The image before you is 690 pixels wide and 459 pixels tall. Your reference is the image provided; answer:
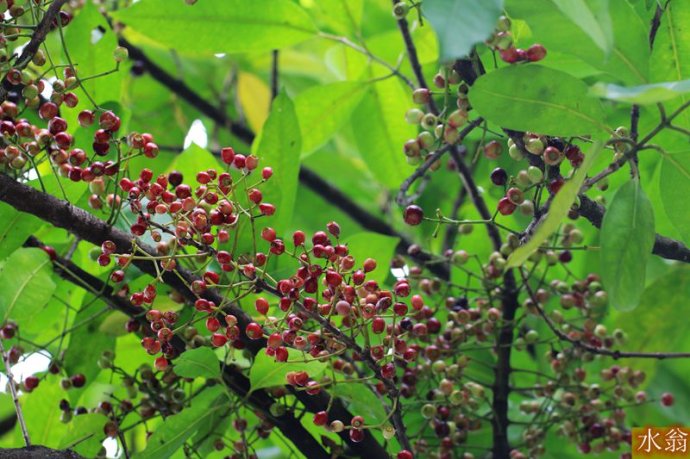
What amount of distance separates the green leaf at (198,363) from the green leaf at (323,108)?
619mm

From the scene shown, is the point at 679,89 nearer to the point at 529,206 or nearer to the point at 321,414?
the point at 529,206

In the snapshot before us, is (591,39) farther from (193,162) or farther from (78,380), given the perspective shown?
(78,380)

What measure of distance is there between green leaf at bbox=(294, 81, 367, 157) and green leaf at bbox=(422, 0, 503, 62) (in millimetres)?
863

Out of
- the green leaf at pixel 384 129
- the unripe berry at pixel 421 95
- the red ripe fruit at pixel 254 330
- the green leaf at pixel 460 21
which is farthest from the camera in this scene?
the green leaf at pixel 384 129

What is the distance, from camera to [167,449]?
114 centimetres

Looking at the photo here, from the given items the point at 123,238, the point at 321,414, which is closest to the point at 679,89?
the point at 321,414

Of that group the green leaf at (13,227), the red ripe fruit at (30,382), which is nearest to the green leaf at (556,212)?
the green leaf at (13,227)

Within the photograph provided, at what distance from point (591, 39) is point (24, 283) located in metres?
0.80

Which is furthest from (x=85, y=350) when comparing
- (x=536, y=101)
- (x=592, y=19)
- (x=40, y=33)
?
(x=592, y=19)

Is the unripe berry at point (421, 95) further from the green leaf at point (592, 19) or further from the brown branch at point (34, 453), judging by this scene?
the brown branch at point (34, 453)

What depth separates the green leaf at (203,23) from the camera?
1431 mm

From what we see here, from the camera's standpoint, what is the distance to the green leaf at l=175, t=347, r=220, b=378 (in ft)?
3.68

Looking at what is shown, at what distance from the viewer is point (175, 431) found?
3.81 feet

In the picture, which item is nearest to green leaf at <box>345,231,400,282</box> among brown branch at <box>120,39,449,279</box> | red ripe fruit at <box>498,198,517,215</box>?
red ripe fruit at <box>498,198,517,215</box>
